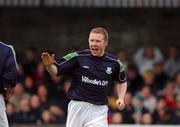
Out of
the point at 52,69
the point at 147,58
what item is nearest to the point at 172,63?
the point at 147,58

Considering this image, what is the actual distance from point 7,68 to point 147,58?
24.6 feet

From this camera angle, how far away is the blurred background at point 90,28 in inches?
634

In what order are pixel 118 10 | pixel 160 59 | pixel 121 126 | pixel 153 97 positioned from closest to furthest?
pixel 121 126 → pixel 153 97 → pixel 160 59 → pixel 118 10

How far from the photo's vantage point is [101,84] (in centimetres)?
979

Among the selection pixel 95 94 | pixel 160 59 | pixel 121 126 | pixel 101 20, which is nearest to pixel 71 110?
pixel 95 94

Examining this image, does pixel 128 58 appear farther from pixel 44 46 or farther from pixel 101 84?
pixel 101 84

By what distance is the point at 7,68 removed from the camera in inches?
377

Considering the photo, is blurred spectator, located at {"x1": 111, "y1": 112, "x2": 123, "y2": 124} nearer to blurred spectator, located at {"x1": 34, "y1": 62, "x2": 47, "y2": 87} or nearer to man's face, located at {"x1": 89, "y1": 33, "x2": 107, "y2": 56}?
blurred spectator, located at {"x1": 34, "y1": 62, "x2": 47, "y2": 87}

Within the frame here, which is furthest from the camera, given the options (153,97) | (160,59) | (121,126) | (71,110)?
(160,59)

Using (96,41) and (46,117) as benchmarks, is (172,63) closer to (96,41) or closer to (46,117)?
(46,117)

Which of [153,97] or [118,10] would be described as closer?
[153,97]

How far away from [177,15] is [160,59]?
152 cm

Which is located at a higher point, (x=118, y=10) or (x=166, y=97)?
(x=118, y=10)

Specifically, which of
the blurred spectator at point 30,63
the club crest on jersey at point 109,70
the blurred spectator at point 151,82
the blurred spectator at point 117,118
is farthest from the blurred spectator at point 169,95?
the club crest on jersey at point 109,70
